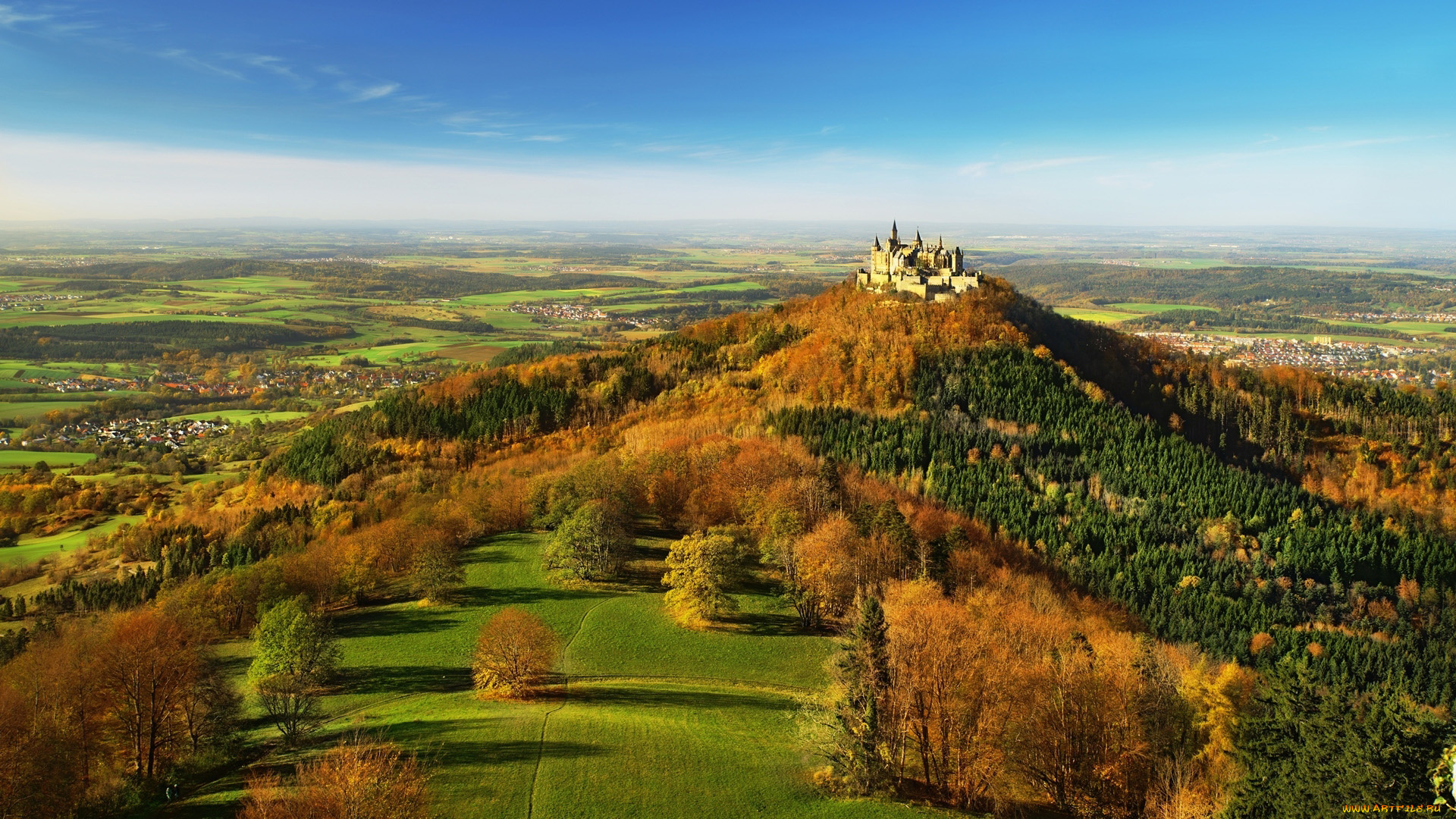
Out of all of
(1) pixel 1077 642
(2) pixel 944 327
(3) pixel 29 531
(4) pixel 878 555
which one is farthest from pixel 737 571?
(3) pixel 29 531

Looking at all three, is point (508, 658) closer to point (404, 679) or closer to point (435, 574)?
point (404, 679)

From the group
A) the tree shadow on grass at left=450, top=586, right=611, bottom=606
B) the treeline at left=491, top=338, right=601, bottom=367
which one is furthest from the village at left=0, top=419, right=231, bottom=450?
the tree shadow on grass at left=450, top=586, right=611, bottom=606

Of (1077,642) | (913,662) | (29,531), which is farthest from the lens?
(29,531)

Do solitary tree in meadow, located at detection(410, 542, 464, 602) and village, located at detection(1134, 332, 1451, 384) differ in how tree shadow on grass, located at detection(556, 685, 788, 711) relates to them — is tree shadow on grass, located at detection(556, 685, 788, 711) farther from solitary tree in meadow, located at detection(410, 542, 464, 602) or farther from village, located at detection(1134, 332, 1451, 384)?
village, located at detection(1134, 332, 1451, 384)

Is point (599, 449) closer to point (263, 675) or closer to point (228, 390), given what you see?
point (263, 675)

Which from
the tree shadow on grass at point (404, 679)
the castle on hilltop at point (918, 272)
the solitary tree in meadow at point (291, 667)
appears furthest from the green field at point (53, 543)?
the castle on hilltop at point (918, 272)
